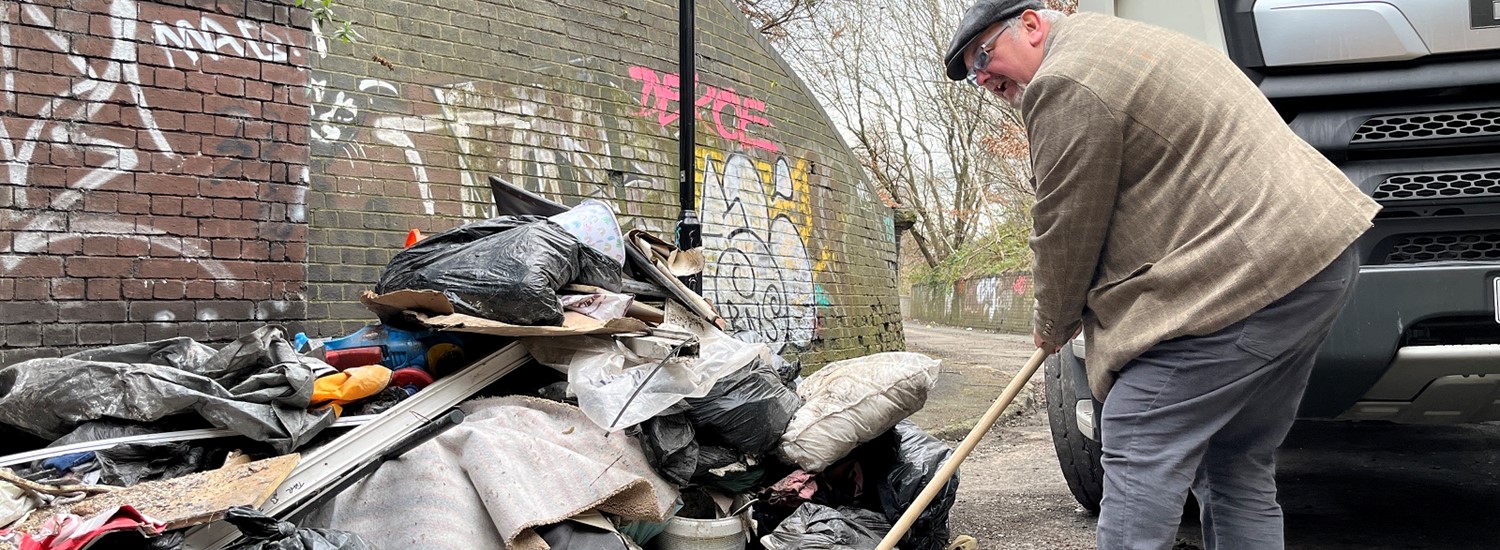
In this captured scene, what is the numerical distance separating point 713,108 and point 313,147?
11.5 feet

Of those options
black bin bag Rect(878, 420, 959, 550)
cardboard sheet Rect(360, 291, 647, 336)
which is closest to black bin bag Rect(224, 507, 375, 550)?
cardboard sheet Rect(360, 291, 647, 336)

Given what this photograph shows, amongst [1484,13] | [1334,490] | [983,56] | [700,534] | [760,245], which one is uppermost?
[1484,13]

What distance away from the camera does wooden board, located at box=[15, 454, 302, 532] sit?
246 centimetres

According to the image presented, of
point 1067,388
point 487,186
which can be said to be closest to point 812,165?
point 487,186

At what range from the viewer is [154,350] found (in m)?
3.32

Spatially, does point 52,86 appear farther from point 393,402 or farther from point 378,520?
point 378,520

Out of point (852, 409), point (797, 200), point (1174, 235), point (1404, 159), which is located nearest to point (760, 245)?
point (797, 200)

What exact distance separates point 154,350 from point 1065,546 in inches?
125

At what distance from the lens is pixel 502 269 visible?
131 inches

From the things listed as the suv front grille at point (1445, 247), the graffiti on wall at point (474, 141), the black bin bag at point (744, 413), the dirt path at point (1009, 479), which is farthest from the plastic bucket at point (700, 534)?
the graffiti on wall at point (474, 141)

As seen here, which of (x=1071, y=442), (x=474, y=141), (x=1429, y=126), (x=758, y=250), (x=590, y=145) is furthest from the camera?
(x=758, y=250)

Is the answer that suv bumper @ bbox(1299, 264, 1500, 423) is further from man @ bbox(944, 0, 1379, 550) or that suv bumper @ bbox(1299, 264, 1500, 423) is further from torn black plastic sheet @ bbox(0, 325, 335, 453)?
torn black plastic sheet @ bbox(0, 325, 335, 453)

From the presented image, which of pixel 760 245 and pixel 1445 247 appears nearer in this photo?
pixel 1445 247

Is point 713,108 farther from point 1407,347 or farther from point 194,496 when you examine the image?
point 194,496
